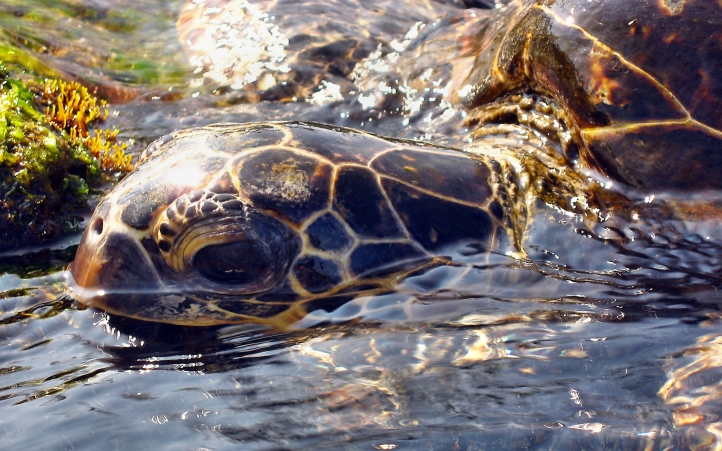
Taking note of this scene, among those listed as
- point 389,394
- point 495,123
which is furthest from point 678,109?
point 389,394

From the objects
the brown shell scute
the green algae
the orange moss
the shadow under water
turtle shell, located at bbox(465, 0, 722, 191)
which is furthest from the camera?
the orange moss

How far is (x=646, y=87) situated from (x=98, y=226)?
3028mm

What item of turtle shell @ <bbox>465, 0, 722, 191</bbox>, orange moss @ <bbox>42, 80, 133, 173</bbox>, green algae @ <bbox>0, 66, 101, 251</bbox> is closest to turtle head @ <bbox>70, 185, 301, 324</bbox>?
green algae @ <bbox>0, 66, 101, 251</bbox>

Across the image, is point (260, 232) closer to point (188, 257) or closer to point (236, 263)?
point (236, 263)

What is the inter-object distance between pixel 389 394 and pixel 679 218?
2.16 metres

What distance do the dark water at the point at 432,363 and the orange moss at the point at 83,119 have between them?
158cm

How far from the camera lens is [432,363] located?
2.49m

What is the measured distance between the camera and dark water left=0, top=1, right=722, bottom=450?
2078mm

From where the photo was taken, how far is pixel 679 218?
3557 mm

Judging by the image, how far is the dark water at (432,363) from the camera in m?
2.08

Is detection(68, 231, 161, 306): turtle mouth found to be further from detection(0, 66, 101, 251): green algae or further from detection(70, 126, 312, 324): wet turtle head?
detection(0, 66, 101, 251): green algae

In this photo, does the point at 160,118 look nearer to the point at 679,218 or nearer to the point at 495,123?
the point at 495,123

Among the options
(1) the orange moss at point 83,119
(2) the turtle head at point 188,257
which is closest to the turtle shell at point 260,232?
(2) the turtle head at point 188,257

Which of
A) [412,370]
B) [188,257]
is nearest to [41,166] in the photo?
[188,257]
